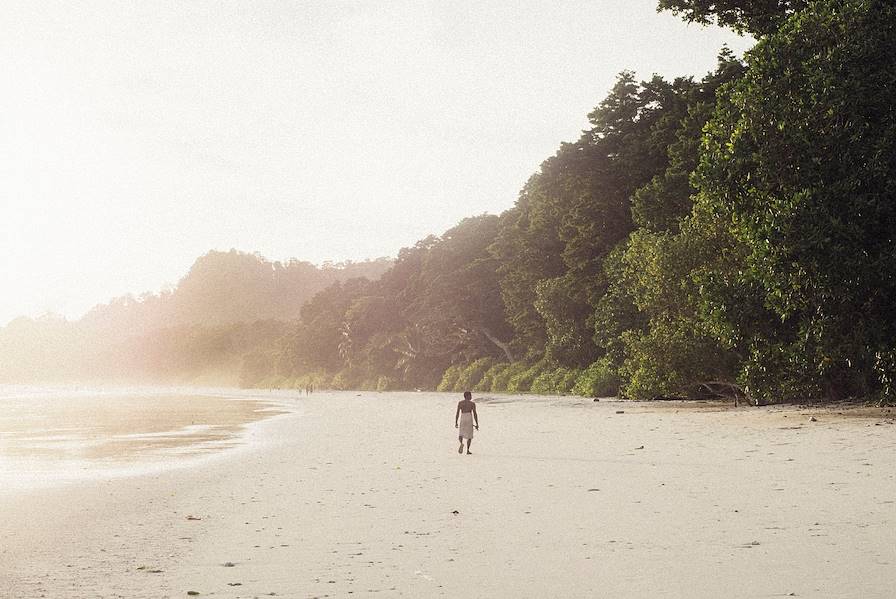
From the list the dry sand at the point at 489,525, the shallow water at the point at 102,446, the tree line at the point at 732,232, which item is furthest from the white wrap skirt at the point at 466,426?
the tree line at the point at 732,232

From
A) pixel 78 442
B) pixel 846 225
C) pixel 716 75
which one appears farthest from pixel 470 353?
pixel 846 225

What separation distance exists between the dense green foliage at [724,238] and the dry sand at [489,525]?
4895mm

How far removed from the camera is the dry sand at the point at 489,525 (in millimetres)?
7031

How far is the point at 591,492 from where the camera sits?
12391 millimetres

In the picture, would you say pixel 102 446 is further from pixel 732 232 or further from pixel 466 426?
pixel 732 232

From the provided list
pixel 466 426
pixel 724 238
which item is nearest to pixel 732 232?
pixel 724 238

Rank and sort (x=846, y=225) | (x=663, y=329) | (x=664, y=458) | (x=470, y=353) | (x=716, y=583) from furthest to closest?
(x=470, y=353) < (x=663, y=329) < (x=846, y=225) < (x=664, y=458) < (x=716, y=583)

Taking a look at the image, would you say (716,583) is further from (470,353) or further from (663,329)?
(470,353)

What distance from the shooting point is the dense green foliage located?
21.8 meters

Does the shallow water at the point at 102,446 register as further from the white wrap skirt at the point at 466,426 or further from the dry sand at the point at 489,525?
the white wrap skirt at the point at 466,426

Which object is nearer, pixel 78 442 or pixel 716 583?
pixel 716 583

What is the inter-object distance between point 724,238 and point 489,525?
2557 cm

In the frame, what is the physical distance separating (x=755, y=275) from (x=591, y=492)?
13186 mm

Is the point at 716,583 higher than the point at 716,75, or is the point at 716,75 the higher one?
the point at 716,75
